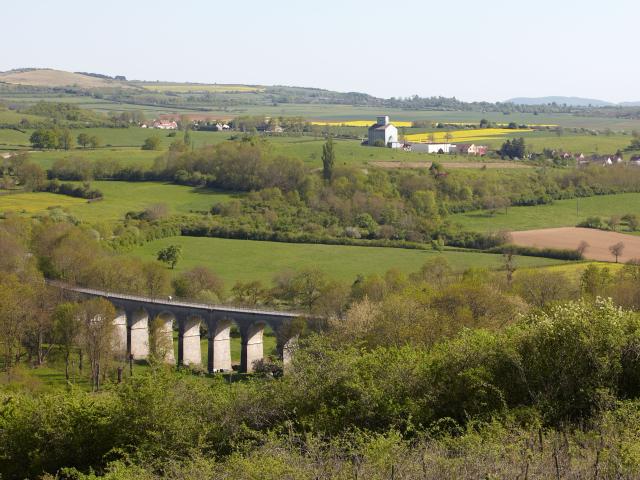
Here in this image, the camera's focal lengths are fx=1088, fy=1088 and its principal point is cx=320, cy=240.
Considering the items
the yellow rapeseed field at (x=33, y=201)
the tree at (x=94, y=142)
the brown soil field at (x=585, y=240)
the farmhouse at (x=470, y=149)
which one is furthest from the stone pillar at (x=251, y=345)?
the tree at (x=94, y=142)

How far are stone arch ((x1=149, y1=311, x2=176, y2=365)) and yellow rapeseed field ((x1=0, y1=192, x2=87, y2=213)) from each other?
113 ft

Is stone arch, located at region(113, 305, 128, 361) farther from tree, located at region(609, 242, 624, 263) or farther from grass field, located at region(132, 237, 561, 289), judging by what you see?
tree, located at region(609, 242, 624, 263)

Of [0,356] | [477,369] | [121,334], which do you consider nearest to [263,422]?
[477,369]

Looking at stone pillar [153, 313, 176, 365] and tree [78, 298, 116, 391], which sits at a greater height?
tree [78, 298, 116, 391]

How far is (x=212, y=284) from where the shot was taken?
226ft

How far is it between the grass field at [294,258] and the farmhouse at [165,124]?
8478 cm

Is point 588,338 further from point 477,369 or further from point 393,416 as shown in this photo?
point 393,416

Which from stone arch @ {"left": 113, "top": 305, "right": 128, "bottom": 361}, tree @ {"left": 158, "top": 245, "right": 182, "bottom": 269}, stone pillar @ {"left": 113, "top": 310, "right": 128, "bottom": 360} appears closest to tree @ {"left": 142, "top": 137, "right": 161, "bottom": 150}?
tree @ {"left": 158, "top": 245, "right": 182, "bottom": 269}

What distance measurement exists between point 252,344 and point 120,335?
323 inches

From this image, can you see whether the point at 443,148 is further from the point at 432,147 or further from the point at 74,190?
the point at 74,190

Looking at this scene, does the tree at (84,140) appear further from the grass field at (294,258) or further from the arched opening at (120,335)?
the arched opening at (120,335)

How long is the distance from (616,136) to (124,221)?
99605mm

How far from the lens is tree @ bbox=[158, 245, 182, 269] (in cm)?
7706

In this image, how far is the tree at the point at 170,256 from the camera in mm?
77062
